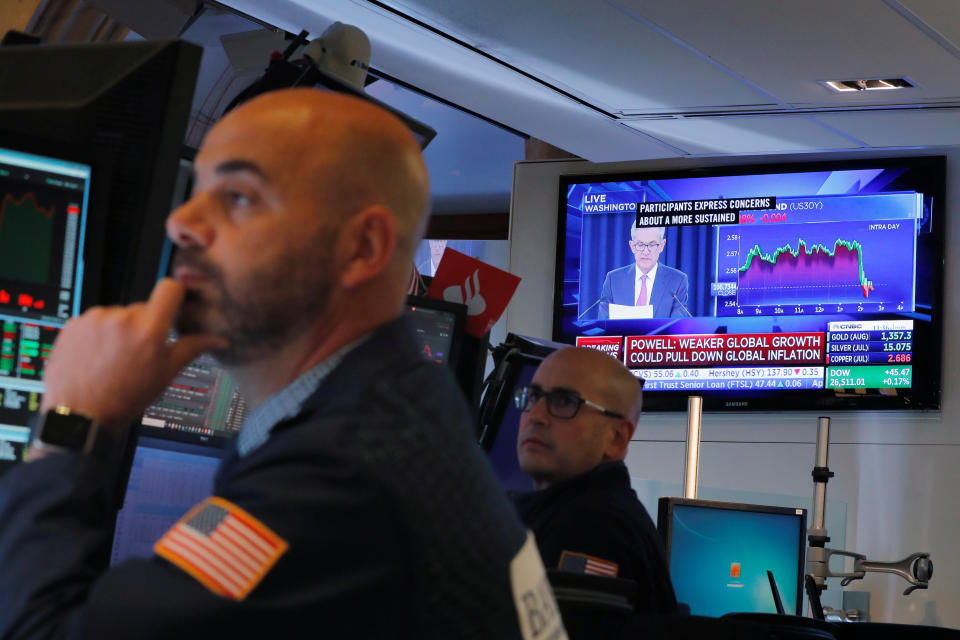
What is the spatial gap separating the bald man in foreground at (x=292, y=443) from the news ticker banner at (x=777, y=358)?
4458 mm

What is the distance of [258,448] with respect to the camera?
975 mm

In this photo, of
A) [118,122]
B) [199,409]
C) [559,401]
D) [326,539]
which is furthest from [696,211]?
[326,539]

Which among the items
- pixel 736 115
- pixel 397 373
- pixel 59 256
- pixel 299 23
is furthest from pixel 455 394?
pixel 736 115

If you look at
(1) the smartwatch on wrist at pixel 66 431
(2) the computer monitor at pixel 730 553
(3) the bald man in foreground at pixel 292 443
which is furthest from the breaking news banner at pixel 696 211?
(1) the smartwatch on wrist at pixel 66 431

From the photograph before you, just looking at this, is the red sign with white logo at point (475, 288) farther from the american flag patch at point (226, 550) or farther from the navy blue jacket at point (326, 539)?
the american flag patch at point (226, 550)

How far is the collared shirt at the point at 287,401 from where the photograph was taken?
1.02 m

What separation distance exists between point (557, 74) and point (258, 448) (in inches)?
162

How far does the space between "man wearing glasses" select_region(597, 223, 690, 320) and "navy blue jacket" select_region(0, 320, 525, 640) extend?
5.14 meters

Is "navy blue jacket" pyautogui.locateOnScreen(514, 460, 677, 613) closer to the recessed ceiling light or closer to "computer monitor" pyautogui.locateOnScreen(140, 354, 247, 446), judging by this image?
"computer monitor" pyautogui.locateOnScreen(140, 354, 247, 446)

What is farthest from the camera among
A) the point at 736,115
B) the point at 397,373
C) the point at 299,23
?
the point at 736,115

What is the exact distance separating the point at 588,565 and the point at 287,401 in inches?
62.8

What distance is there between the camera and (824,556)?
477 centimetres

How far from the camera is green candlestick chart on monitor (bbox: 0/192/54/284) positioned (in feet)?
4.22

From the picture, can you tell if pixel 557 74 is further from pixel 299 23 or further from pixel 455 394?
pixel 455 394
